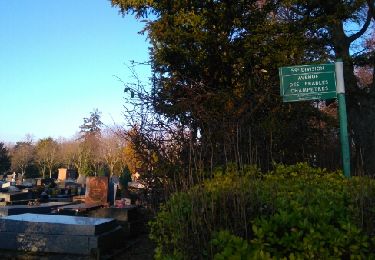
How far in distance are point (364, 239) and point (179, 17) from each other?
8035mm

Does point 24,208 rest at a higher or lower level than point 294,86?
lower

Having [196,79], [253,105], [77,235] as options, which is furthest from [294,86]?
[77,235]

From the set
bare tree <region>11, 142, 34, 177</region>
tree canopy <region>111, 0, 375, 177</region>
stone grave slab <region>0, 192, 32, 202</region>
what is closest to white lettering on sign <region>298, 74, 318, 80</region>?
tree canopy <region>111, 0, 375, 177</region>

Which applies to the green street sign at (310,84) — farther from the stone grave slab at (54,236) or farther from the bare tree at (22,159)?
the bare tree at (22,159)

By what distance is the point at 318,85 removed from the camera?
23.4 feet

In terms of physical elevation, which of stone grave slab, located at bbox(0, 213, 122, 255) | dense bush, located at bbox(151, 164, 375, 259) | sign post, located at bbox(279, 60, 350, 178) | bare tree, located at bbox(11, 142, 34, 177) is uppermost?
bare tree, located at bbox(11, 142, 34, 177)

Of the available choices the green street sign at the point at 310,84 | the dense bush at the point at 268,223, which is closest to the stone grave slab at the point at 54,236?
Answer: the dense bush at the point at 268,223

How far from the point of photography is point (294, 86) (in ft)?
23.5

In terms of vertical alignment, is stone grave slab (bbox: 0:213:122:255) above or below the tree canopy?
below

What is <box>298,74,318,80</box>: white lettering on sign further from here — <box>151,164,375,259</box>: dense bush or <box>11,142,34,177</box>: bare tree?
<box>11,142,34,177</box>: bare tree

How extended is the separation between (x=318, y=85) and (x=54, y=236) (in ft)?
17.9

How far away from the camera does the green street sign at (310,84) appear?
23.3ft

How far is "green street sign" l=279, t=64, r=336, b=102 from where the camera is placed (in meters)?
7.10

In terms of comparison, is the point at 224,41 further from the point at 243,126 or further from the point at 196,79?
the point at 243,126
